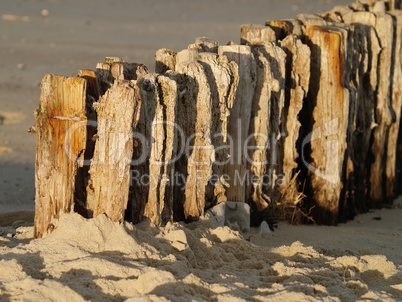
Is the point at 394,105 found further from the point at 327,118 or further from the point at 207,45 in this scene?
the point at 207,45

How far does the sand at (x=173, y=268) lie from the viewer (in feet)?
12.5

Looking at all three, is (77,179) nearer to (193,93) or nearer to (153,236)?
(153,236)

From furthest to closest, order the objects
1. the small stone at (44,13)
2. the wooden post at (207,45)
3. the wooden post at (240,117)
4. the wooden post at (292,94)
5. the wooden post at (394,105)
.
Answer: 1. the small stone at (44,13)
2. the wooden post at (394,105)
3. the wooden post at (292,94)
4. the wooden post at (207,45)
5. the wooden post at (240,117)

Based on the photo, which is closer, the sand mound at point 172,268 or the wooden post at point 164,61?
the sand mound at point 172,268

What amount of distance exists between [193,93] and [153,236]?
129 centimetres

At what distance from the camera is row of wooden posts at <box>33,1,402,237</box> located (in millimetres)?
4598

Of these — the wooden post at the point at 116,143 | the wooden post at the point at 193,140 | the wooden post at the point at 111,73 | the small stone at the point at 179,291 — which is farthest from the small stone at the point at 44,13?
the small stone at the point at 179,291

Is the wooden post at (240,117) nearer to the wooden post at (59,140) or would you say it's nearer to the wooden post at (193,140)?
the wooden post at (193,140)

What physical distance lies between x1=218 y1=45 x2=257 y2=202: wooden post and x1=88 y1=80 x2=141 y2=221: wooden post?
157cm

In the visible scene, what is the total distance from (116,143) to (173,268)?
102 centimetres

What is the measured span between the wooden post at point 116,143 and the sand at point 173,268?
0.55ft

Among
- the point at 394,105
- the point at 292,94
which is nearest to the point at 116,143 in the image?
the point at 292,94

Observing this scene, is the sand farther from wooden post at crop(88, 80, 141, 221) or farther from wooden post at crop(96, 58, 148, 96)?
wooden post at crop(96, 58, 148, 96)

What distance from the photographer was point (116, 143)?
4520mm
